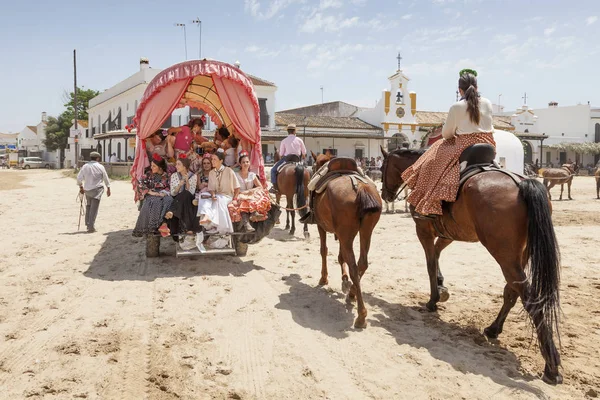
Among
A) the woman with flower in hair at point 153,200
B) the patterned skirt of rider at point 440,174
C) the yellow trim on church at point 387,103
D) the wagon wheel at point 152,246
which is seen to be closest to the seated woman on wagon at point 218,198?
the woman with flower in hair at point 153,200

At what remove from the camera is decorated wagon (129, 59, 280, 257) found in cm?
734

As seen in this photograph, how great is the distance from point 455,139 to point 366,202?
1.18 meters

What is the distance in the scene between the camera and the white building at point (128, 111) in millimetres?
29163

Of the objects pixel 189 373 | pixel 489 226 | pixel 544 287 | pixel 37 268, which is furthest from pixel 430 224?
pixel 37 268

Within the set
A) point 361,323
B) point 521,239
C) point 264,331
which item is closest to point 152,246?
point 264,331

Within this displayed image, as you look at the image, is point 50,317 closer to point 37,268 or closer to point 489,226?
point 37,268

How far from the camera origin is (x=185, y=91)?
26.2 feet

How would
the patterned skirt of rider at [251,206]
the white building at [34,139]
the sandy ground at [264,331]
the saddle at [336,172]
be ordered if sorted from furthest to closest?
1. the white building at [34,139]
2. the patterned skirt of rider at [251,206]
3. the saddle at [336,172]
4. the sandy ground at [264,331]

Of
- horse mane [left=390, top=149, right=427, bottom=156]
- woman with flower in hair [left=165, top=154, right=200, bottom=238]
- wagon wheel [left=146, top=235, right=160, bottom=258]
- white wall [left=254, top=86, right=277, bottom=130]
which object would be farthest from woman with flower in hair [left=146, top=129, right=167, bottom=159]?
white wall [left=254, top=86, right=277, bottom=130]

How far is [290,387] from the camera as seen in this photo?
343cm

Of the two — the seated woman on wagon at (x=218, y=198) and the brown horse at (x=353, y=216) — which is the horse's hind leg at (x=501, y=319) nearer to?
the brown horse at (x=353, y=216)

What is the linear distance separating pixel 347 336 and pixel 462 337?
1149mm

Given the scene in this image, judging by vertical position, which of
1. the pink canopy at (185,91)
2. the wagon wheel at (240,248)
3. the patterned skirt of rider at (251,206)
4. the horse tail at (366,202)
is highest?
the pink canopy at (185,91)

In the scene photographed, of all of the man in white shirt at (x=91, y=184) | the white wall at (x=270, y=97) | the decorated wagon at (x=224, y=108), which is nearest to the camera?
the decorated wagon at (x=224, y=108)
